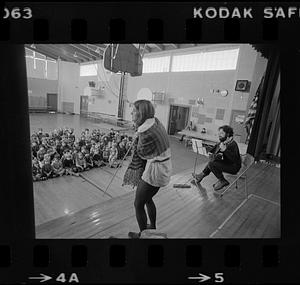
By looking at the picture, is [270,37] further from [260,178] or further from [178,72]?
[178,72]

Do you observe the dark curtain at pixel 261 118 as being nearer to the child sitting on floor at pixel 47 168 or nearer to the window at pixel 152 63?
the window at pixel 152 63

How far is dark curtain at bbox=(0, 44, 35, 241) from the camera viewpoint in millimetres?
806

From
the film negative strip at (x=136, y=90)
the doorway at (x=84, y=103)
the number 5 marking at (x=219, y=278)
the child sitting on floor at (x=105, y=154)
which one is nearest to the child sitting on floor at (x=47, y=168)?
the child sitting on floor at (x=105, y=154)

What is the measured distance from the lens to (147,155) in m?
1.06

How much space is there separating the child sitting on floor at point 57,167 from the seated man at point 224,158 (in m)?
1.92

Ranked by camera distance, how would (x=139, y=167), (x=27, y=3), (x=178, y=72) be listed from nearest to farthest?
(x=27, y=3) < (x=139, y=167) < (x=178, y=72)

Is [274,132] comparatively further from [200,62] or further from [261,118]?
[200,62]

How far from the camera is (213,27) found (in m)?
0.74

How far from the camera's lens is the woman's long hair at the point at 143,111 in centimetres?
104

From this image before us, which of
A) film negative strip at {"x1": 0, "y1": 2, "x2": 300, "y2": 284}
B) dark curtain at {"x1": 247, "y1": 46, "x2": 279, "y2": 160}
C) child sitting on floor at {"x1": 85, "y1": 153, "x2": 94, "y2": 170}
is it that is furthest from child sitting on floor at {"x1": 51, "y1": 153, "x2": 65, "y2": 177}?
dark curtain at {"x1": 247, "y1": 46, "x2": 279, "y2": 160}

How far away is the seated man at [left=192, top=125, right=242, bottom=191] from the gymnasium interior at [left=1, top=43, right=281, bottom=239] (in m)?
0.13

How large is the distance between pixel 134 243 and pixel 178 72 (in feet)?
12.0

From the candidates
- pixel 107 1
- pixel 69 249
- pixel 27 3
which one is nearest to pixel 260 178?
pixel 69 249

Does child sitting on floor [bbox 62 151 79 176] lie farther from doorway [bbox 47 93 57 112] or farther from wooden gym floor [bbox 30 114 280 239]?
doorway [bbox 47 93 57 112]
